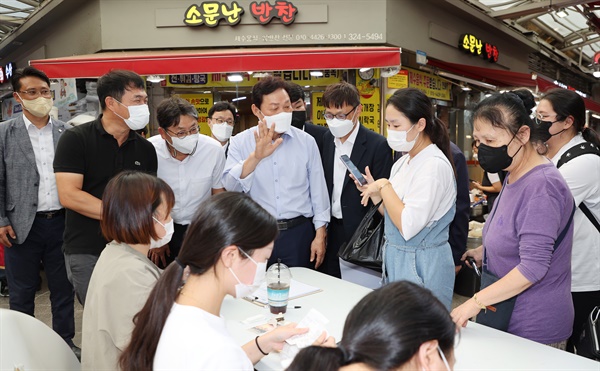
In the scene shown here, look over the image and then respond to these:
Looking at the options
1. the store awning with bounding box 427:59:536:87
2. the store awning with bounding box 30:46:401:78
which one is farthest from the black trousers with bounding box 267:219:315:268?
the store awning with bounding box 427:59:536:87

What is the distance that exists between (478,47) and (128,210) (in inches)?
332

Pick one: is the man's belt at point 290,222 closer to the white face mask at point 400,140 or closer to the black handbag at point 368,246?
the black handbag at point 368,246

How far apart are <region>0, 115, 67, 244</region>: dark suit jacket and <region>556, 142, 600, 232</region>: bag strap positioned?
3.04m

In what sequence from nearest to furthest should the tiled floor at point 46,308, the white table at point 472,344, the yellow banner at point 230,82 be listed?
the white table at point 472,344, the tiled floor at point 46,308, the yellow banner at point 230,82

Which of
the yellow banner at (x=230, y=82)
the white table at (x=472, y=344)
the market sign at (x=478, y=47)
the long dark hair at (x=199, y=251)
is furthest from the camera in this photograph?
the market sign at (x=478, y=47)

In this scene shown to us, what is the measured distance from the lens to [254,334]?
5.82 ft

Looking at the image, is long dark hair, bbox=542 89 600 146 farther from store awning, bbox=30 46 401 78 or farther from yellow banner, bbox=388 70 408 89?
yellow banner, bbox=388 70 408 89

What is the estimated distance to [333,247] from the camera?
10.4 ft

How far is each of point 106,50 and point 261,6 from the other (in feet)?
7.34

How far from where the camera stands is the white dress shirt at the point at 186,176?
3086 mm

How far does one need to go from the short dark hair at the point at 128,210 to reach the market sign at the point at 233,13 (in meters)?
5.15

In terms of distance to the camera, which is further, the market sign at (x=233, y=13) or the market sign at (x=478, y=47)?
the market sign at (x=478, y=47)

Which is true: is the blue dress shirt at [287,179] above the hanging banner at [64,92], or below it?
below

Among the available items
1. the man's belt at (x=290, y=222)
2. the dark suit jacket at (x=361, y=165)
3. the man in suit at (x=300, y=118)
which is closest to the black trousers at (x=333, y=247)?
the dark suit jacket at (x=361, y=165)
